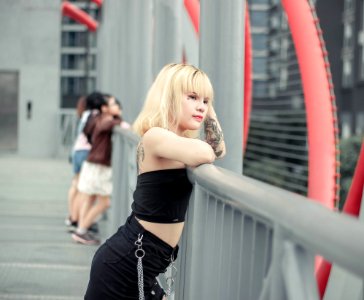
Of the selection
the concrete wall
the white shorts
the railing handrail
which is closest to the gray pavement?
the white shorts

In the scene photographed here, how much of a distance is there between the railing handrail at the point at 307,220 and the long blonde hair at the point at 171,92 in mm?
852

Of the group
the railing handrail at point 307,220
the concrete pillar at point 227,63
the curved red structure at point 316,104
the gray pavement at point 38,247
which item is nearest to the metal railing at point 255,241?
the railing handrail at point 307,220

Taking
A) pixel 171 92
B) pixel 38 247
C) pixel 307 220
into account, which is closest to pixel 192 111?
pixel 171 92

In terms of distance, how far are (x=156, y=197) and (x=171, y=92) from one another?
1.17ft

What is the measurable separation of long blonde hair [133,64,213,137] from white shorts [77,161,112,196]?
4748mm

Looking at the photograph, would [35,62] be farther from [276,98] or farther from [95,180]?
[276,98]

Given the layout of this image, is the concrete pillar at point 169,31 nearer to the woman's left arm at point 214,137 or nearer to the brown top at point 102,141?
the brown top at point 102,141

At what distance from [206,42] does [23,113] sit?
17.5 meters

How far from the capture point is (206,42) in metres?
3.93

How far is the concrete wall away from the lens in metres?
20.9

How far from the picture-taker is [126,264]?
308 cm

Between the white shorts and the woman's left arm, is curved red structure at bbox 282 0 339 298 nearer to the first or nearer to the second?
the white shorts

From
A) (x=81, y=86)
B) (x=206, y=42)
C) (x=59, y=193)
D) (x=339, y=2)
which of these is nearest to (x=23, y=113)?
(x=59, y=193)

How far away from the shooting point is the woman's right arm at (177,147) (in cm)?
290
